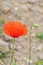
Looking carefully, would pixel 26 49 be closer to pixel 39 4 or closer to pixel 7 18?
pixel 7 18

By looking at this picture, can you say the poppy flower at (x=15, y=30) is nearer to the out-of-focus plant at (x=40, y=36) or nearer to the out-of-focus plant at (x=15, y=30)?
the out-of-focus plant at (x=15, y=30)

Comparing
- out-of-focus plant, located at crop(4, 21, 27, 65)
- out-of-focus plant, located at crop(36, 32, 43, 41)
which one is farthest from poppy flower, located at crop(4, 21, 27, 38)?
out-of-focus plant, located at crop(36, 32, 43, 41)

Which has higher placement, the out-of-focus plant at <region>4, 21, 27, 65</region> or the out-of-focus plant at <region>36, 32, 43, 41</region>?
the out-of-focus plant at <region>4, 21, 27, 65</region>

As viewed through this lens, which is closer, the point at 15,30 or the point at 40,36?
the point at 15,30

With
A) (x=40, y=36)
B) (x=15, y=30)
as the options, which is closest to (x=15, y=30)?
(x=15, y=30)

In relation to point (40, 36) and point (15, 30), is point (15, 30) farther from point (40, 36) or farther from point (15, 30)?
point (40, 36)

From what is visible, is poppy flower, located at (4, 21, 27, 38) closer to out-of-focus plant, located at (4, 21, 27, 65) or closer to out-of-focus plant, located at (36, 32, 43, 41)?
out-of-focus plant, located at (4, 21, 27, 65)

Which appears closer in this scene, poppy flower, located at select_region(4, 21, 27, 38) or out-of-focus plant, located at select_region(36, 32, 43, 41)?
poppy flower, located at select_region(4, 21, 27, 38)

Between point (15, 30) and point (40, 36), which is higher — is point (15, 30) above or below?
above

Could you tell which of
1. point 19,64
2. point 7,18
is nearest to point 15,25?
point 19,64

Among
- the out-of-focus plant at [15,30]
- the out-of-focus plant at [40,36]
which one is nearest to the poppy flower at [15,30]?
the out-of-focus plant at [15,30]

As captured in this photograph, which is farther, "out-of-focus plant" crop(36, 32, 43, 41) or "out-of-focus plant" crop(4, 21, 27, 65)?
"out-of-focus plant" crop(36, 32, 43, 41)
